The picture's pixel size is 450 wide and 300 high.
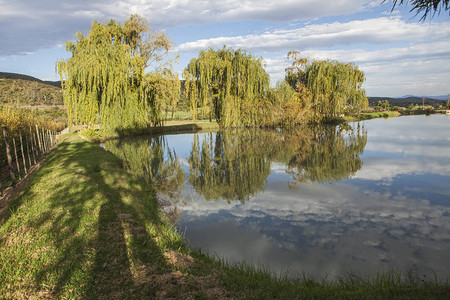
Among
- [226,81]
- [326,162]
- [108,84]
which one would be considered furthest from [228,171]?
[226,81]

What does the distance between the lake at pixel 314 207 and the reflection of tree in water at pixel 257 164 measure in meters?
0.05

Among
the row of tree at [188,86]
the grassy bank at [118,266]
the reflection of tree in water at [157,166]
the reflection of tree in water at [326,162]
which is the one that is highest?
the row of tree at [188,86]

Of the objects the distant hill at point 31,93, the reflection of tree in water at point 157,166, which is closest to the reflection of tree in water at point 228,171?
the reflection of tree in water at point 157,166

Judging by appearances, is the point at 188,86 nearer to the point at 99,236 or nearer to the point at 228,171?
the point at 228,171

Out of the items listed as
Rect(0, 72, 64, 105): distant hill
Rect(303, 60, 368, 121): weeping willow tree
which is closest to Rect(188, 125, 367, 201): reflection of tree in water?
Rect(303, 60, 368, 121): weeping willow tree

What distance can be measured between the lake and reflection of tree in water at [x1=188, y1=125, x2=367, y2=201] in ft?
0.15

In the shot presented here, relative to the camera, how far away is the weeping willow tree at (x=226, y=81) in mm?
27312

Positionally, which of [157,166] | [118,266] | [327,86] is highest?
[327,86]

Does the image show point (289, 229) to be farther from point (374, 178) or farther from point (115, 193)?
point (374, 178)

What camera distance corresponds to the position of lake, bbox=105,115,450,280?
5.01 metres

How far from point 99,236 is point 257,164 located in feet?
29.2

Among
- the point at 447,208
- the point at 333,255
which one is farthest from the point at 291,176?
the point at 333,255

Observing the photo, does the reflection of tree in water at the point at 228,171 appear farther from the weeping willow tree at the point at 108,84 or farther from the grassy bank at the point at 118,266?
the weeping willow tree at the point at 108,84

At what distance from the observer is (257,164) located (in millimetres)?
12984
